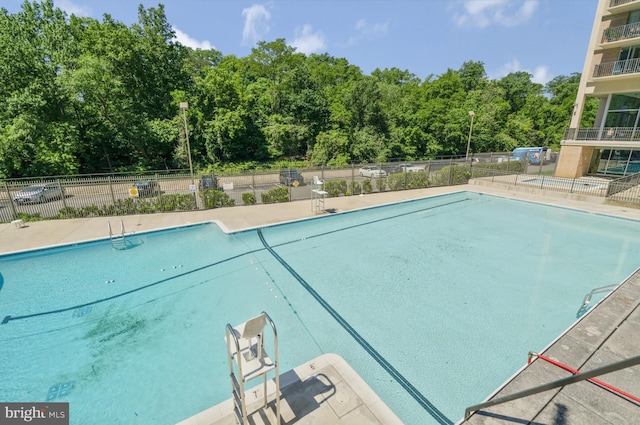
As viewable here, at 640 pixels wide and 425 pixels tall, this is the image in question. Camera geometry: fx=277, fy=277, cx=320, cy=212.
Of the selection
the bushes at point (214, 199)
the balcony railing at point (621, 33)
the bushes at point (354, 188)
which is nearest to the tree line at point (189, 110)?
the bushes at point (214, 199)

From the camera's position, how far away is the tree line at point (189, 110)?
20.6 m

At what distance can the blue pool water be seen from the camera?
439cm

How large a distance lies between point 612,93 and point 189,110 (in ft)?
114

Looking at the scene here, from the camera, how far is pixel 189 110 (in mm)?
28875

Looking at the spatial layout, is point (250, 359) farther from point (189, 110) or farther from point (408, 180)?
point (189, 110)

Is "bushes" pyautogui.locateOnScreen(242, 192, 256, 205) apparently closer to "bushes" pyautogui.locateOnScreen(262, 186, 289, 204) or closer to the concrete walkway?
the concrete walkway

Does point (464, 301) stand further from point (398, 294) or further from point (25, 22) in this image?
point (25, 22)

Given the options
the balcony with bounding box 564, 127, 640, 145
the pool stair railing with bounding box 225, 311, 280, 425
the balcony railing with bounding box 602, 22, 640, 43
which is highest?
the balcony railing with bounding box 602, 22, 640, 43

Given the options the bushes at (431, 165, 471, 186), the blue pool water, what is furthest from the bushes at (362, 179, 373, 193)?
the blue pool water

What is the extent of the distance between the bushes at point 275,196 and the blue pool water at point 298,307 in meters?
3.85

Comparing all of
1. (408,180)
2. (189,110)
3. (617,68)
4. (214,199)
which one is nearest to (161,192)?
(214,199)

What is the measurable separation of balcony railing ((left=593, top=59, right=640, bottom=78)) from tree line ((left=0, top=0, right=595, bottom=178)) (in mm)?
17820

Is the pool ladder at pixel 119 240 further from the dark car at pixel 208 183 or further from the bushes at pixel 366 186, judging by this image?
the bushes at pixel 366 186

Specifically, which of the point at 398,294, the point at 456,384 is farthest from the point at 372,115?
the point at 456,384
